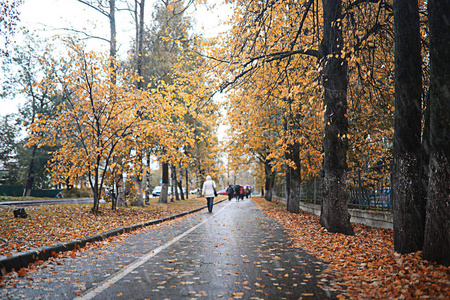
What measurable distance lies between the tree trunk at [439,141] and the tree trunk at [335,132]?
4.71m

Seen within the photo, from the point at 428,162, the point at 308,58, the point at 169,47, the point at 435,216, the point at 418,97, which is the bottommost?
the point at 435,216

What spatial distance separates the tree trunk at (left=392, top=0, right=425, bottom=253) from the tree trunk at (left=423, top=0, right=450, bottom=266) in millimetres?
650

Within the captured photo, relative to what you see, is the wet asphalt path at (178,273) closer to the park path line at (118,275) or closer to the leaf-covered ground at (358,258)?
the park path line at (118,275)

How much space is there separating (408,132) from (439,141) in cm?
94

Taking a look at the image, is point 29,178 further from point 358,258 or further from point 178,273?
point 358,258

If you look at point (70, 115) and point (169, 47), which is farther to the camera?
point (169, 47)

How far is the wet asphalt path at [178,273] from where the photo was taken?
4.46m

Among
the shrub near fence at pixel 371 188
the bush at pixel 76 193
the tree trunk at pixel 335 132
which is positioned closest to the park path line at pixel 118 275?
the tree trunk at pixel 335 132

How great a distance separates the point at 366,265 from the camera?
20.2 ft

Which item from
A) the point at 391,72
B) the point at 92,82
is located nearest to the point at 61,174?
the point at 92,82

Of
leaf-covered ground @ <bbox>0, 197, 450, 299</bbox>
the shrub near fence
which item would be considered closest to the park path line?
leaf-covered ground @ <bbox>0, 197, 450, 299</bbox>

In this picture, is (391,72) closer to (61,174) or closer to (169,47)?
(61,174)

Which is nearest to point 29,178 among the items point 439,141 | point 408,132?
point 408,132

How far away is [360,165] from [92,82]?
44.0ft
